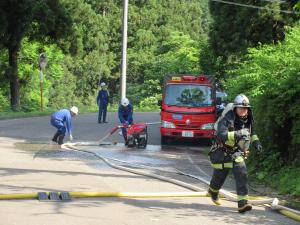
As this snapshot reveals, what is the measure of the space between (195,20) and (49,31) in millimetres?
43116

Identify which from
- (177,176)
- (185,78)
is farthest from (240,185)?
(185,78)

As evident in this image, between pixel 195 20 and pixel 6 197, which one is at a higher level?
pixel 195 20

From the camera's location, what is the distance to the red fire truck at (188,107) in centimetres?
1772

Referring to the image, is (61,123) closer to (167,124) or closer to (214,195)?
(167,124)

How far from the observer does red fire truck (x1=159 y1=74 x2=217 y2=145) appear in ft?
58.1

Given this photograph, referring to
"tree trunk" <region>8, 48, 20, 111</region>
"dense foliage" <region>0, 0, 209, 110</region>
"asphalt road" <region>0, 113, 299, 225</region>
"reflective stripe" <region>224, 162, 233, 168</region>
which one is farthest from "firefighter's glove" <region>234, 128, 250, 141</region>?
"dense foliage" <region>0, 0, 209, 110</region>

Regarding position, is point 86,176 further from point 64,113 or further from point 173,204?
point 64,113

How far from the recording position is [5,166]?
39.2 feet

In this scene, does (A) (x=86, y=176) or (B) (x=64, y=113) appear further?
(B) (x=64, y=113)

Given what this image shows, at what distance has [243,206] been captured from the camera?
805 centimetres

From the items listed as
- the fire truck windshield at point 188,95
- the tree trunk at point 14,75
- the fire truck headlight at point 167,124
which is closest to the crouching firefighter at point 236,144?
the fire truck headlight at point 167,124

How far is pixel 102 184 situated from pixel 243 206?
307cm

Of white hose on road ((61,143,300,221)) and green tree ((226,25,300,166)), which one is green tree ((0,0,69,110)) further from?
green tree ((226,25,300,166))

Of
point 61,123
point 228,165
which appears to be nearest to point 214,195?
point 228,165
